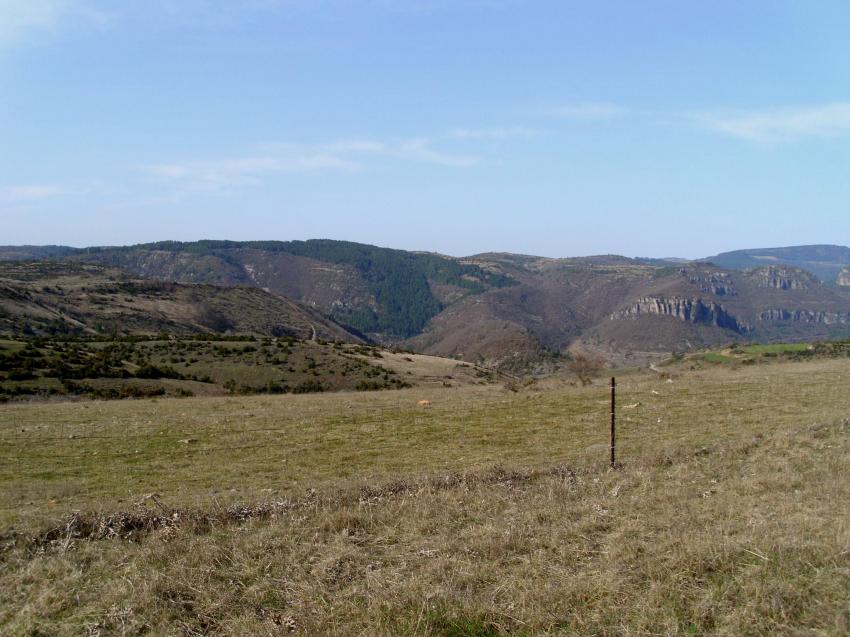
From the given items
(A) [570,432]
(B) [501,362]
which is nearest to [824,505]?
(A) [570,432]

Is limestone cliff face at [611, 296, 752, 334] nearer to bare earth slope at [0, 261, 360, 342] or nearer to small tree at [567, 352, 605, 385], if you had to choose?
bare earth slope at [0, 261, 360, 342]

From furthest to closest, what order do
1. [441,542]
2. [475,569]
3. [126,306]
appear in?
1. [126,306]
2. [441,542]
3. [475,569]

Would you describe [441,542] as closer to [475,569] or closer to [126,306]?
[475,569]

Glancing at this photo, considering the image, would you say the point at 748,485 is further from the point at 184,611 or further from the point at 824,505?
the point at 184,611

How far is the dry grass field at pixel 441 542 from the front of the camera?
17.2 ft

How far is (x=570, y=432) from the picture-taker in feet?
56.5

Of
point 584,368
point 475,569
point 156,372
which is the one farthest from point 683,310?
point 475,569

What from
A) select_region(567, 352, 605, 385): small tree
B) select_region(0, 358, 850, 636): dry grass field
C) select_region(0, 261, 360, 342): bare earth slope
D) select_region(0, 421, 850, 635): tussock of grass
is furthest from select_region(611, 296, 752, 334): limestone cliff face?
select_region(0, 421, 850, 635): tussock of grass

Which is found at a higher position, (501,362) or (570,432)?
(570,432)

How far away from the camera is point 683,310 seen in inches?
7333

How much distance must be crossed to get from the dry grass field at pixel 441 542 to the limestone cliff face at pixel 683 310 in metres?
183

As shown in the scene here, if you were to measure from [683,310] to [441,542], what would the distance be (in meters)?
194

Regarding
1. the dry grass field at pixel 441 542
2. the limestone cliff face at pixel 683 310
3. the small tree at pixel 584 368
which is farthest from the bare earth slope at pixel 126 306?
the limestone cliff face at pixel 683 310

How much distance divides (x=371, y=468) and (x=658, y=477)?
19.2 feet
